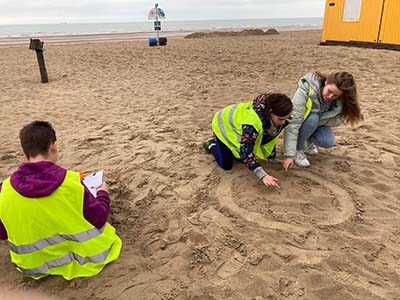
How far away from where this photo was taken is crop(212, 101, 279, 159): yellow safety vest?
10.2 feet

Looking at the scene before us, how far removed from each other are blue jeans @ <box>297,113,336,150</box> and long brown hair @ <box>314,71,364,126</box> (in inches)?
9.7

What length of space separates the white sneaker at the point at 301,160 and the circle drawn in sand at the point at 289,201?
0.52 feet

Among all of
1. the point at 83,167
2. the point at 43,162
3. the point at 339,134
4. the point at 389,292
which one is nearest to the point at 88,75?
the point at 83,167

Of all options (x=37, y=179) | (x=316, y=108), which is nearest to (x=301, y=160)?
(x=316, y=108)

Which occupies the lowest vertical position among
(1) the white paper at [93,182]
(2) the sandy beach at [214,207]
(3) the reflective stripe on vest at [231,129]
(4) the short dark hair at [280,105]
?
(2) the sandy beach at [214,207]

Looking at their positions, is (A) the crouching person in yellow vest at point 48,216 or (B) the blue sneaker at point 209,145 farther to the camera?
(B) the blue sneaker at point 209,145

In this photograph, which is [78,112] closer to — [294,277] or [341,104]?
[341,104]

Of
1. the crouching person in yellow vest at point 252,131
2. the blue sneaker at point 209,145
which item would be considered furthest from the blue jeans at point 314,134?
the blue sneaker at point 209,145

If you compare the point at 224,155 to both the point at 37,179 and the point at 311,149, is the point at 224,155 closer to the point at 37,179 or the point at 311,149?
the point at 311,149

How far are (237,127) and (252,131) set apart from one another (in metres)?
0.28

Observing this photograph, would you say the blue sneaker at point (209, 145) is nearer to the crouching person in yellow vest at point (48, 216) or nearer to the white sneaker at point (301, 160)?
the white sneaker at point (301, 160)

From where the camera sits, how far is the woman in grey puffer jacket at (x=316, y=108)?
333 cm

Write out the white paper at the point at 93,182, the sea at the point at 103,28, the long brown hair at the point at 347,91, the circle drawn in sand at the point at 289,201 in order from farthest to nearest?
the sea at the point at 103,28 → the long brown hair at the point at 347,91 → the circle drawn in sand at the point at 289,201 → the white paper at the point at 93,182

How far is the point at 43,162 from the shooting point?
198cm
